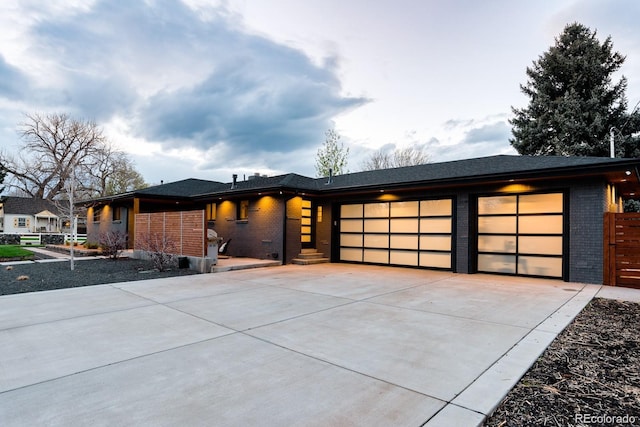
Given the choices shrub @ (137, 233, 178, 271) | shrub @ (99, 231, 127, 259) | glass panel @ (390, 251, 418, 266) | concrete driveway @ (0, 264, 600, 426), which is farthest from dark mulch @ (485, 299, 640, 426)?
shrub @ (99, 231, 127, 259)

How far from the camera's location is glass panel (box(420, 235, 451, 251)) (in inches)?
409

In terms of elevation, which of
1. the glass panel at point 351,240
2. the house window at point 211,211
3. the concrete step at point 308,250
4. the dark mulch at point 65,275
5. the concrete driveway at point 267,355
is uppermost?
the house window at point 211,211

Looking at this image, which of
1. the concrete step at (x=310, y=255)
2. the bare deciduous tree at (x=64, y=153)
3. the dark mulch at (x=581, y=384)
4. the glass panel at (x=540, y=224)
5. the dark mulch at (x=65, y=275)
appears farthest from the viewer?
the bare deciduous tree at (x=64, y=153)

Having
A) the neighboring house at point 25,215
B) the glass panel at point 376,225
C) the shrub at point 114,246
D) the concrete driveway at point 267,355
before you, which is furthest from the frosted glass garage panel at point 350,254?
the neighboring house at point 25,215

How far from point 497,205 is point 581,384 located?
765cm

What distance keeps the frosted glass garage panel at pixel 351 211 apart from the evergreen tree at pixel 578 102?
13.4 metres

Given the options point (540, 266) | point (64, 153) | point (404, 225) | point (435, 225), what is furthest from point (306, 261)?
point (64, 153)

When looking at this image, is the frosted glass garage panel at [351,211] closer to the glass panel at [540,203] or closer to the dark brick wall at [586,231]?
the glass panel at [540,203]

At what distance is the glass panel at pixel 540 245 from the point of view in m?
8.66

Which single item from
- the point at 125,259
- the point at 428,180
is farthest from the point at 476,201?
the point at 125,259

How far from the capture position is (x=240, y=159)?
31.0 m

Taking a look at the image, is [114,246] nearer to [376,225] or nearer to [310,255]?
[310,255]

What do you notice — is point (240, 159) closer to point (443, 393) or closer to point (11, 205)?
point (11, 205)

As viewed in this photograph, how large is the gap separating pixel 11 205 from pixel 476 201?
45.9 metres
